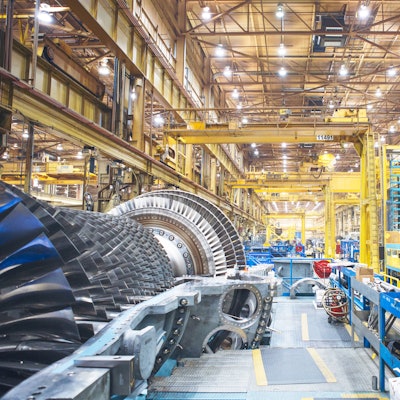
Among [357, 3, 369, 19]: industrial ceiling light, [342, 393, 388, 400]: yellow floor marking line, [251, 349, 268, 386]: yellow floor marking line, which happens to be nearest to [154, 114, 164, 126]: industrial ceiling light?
[357, 3, 369, 19]: industrial ceiling light

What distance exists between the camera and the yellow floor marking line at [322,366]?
333 cm

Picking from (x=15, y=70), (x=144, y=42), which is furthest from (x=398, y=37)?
(x=15, y=70)

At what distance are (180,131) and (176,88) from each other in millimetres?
1829

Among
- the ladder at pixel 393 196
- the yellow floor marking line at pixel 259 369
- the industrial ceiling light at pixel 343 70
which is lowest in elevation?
the yellow floor marking line at pixel 259 369

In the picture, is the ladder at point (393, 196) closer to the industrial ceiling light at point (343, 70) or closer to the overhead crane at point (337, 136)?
the overhead crane at point (337, 136)

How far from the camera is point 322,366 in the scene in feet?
11.9

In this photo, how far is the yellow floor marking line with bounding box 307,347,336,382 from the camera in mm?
3329

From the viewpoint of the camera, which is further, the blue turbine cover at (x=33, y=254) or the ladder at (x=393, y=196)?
the ladder at (x=393, y=196)

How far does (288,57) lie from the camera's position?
1457 centimetres

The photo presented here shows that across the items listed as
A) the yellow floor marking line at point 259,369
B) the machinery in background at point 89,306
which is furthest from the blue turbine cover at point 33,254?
the yellow floor marking line at point 259,369

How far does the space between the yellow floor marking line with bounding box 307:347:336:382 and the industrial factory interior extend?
0.04 m

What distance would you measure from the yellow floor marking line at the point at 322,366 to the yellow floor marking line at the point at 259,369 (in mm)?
551

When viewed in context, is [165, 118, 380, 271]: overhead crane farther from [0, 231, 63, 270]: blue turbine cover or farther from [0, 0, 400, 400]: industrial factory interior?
[0, 231, 63, 270]: blue turbine cover

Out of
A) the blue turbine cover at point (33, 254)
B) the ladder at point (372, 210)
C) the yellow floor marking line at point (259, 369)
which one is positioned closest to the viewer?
the blue turbine cover at point (33, 254)
